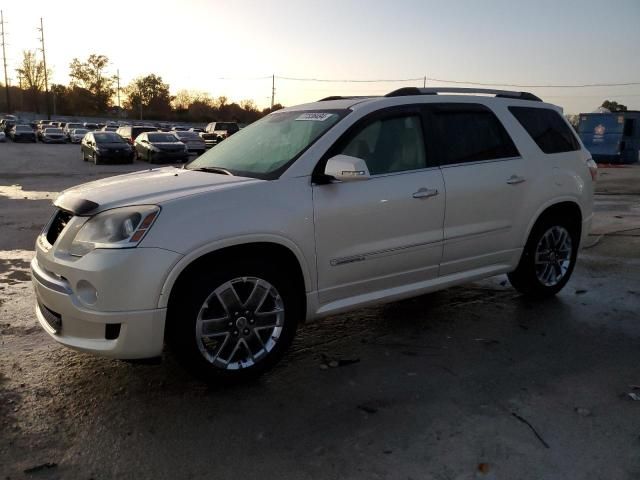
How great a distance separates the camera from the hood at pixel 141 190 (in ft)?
10.9

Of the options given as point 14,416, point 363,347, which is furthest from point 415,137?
point 14,416

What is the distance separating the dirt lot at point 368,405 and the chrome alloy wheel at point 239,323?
23 centimetres

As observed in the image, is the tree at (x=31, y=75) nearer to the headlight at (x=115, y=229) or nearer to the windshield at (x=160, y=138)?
the windshield at (x=160, y=138)

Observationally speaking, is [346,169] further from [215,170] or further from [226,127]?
[226,127]

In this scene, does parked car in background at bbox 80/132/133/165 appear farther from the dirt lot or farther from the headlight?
the headlight

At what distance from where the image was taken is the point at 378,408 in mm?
3287

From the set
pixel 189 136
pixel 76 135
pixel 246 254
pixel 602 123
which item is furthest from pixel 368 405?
pixel 76 135

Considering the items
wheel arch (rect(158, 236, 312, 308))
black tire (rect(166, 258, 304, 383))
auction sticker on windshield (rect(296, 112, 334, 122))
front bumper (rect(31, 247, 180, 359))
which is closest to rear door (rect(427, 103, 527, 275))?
auction sticker on windshield (rect(296, 112, 334, 122))

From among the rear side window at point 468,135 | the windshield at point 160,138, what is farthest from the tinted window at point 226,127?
the rear side window at point 468,135

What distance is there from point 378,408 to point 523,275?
256 cm

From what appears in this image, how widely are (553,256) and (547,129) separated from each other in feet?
3.90

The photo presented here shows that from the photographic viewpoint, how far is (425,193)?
13.4 ft

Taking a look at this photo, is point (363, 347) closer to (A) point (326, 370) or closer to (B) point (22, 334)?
(A) point (326, 370)

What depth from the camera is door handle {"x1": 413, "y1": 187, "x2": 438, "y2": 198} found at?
4.06 meters
